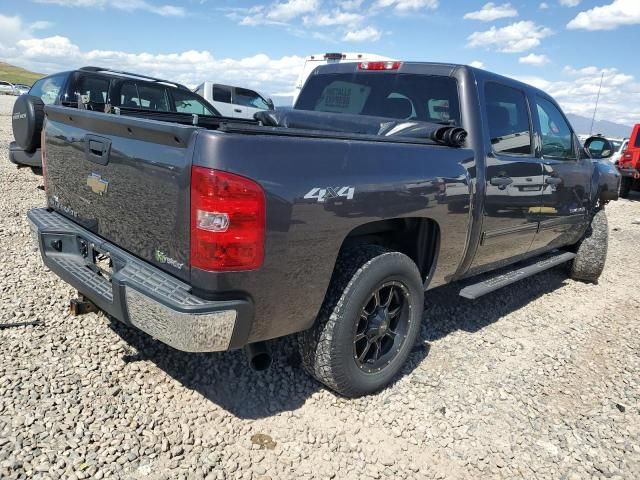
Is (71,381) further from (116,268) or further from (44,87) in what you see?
(44,87)

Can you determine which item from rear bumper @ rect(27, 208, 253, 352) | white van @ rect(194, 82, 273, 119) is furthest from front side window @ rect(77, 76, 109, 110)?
white van @ rect(194, 82, 273, 119)

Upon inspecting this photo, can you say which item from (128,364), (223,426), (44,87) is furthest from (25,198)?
(223,426)

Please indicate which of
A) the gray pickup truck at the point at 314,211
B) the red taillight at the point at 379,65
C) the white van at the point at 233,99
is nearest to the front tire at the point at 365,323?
the gray pickup truck at the point at 314,211

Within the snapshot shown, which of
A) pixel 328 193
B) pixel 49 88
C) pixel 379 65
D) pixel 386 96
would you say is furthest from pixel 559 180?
pixel 49 88

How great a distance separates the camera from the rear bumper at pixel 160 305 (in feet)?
6.72

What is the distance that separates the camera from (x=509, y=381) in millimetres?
3270

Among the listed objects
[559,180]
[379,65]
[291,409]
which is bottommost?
[291,409]

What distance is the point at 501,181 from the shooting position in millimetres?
3406

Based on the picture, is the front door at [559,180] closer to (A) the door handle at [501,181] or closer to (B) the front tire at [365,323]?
(A) the door handle at [501,181]

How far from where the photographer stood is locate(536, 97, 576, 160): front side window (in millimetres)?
4142

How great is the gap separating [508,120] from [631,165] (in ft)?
35.7

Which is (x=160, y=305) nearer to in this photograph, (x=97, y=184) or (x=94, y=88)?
(x=97, y=184)

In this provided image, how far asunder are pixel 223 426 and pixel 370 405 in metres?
0.84

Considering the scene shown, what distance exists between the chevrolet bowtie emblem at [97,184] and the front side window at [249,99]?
42.1 feet
